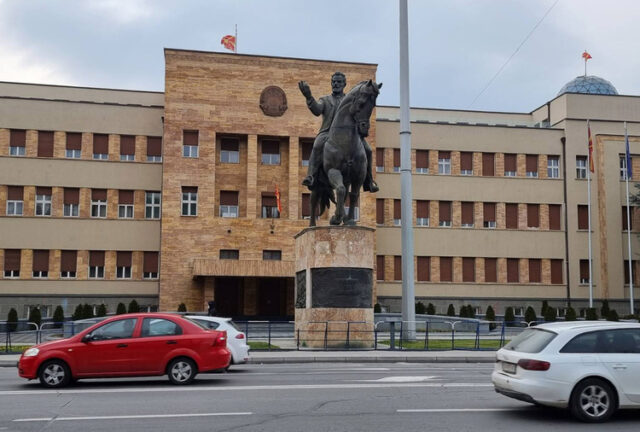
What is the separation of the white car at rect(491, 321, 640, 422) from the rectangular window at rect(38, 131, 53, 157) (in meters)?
44.7

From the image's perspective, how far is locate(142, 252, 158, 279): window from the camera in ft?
170

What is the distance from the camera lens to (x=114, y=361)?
15.1m

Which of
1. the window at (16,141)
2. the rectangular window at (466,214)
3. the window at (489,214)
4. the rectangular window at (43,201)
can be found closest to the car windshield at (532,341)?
the rectangular window at (43,201)

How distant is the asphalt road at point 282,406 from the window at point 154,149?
3598cm

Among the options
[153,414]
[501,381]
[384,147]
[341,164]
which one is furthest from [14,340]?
[384,147]

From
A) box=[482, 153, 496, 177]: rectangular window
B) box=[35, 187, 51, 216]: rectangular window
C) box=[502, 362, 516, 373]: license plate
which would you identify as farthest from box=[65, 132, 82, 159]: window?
box=[502, 362, 516, 373]: license plate

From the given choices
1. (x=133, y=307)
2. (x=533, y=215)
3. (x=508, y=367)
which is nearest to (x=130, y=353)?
(x=508, y=367)

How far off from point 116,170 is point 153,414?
42.2m

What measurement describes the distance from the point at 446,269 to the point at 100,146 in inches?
951

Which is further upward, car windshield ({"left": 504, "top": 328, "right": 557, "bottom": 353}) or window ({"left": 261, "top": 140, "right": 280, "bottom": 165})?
window ({"left": 261, "top": 140, "right": 280, "bottom": 165})

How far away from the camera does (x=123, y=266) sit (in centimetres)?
5150

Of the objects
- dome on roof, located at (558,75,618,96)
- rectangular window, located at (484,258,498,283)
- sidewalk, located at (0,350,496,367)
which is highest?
dome on roof, located at (558,75,618,96)

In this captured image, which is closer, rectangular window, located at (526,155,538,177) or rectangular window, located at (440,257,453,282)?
rectangular window, located at (440,257,453,282)

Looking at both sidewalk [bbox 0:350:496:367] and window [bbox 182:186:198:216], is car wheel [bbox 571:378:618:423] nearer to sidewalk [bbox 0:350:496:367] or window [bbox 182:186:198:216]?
sidewalk [bbox 0:350:496:367]
